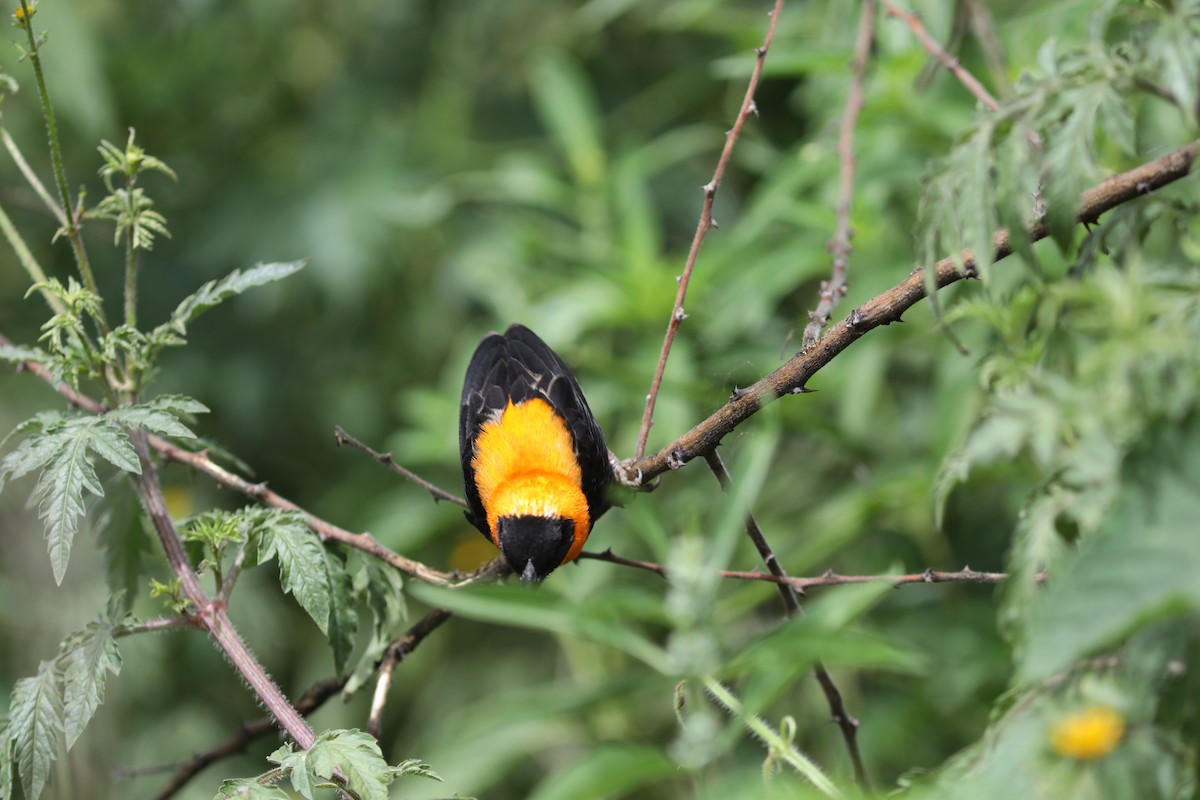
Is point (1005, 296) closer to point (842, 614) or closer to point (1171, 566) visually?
point (842, 614)

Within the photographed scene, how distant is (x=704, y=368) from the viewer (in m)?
3.20

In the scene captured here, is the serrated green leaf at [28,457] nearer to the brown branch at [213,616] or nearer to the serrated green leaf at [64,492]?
the serrated green leaf at [64,492]

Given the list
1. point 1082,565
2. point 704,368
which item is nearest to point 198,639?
point 704,368

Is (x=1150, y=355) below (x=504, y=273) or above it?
below

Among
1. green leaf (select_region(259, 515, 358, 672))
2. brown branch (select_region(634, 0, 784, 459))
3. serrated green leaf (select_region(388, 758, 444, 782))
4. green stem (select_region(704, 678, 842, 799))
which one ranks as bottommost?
green stem (select_region(704, 678, 842, 799))

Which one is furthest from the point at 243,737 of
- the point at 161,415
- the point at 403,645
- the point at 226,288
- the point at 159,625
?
the point at 226,288

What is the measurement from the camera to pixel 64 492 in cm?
171

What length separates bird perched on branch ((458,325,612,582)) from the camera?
304cm

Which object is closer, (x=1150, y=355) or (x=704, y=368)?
(x=1150, y=355)

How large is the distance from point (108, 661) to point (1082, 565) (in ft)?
4.65

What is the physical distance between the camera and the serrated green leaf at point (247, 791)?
1574 mm

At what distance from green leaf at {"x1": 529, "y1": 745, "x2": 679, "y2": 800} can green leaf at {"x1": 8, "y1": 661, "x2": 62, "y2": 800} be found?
2.74ft

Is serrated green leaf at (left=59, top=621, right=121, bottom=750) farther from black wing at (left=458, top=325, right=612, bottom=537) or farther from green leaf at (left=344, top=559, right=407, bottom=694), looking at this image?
black wing at (left=458, top=325, right=612, bottom=537)

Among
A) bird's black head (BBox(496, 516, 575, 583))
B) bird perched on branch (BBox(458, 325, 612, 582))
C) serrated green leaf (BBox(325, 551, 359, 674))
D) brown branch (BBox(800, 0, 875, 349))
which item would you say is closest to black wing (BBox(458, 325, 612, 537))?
bird perched on branch (BBox(458, 325, 612, 582))
